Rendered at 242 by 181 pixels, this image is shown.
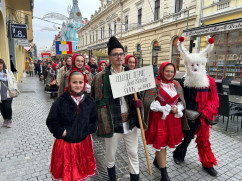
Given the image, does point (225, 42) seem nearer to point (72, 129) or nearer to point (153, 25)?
point (153, 25)

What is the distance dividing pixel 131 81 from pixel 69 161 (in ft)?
4.08

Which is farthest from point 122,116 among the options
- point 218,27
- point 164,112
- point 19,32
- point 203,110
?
point 19,32

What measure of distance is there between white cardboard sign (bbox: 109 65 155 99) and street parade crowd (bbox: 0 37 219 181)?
123mm

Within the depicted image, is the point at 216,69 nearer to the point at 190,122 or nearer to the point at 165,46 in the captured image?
the point at 165,46

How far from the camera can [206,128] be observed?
2.70 m

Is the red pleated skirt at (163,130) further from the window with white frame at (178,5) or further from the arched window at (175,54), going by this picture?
the window with white frame at (178,5)

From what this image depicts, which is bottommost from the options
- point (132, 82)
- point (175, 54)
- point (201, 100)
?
point (201, 100)

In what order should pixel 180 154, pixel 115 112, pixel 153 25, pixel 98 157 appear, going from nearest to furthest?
pixel 115 112 < pixel 180 154 < pixel 98 157 < pixel 153 25

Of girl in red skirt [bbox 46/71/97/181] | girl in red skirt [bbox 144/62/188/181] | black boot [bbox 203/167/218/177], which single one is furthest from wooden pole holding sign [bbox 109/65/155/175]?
black boot [bbox 203/167/218/177]

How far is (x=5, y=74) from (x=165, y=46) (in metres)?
14.4

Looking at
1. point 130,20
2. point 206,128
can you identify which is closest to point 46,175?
point 206,128

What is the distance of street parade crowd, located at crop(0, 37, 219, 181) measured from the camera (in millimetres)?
2014

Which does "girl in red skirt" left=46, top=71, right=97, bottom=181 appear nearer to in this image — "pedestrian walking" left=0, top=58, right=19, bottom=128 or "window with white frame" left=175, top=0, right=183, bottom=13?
"pedestrian walking" left=0, top=58, right=19, bottom=128

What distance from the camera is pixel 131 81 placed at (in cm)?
219
